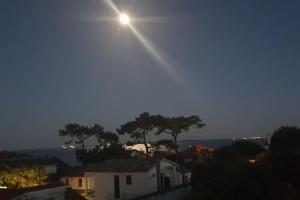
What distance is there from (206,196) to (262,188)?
15.7 feet

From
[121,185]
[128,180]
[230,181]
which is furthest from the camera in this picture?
[121,185]

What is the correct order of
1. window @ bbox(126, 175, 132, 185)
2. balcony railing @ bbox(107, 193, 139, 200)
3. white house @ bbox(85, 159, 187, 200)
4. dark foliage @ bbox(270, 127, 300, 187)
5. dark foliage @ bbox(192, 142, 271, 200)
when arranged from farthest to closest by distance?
dark foliage @ bbox(270, 127, 300, 187) → window @ bbox(126, 175, 132, 185) → white house @ bbox(85, 159, 187, 200) → balcony railing @ bbox(107, 193, 139, 200) → dark foliage @ bbox(192, 142, 271, 200)

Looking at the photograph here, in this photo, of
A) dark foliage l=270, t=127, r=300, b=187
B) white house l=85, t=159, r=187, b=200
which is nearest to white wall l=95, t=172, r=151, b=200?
white house l=85, t=159, r=187, b=200

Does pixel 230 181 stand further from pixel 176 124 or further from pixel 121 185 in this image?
pixel 176 124

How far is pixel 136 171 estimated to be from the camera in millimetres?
40000

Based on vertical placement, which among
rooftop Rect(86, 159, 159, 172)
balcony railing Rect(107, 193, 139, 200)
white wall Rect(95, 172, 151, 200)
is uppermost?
rooftop Rect(86, 159, 159, 172)

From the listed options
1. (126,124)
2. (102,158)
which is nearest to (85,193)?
(102,158)

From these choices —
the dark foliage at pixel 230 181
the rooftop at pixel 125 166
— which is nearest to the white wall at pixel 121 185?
the rooftop at pixel 125 166

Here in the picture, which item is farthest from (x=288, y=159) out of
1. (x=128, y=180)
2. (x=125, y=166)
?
(x=125, y=166)

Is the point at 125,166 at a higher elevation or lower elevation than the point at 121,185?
higher

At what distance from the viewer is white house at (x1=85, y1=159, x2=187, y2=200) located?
3991cm

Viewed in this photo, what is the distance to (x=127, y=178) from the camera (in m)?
40.4

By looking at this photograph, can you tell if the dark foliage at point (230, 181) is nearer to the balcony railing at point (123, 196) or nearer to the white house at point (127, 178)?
the white house at point (127, 178)

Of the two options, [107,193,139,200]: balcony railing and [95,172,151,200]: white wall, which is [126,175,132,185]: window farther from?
[107,193,139,200]: balcony railing
